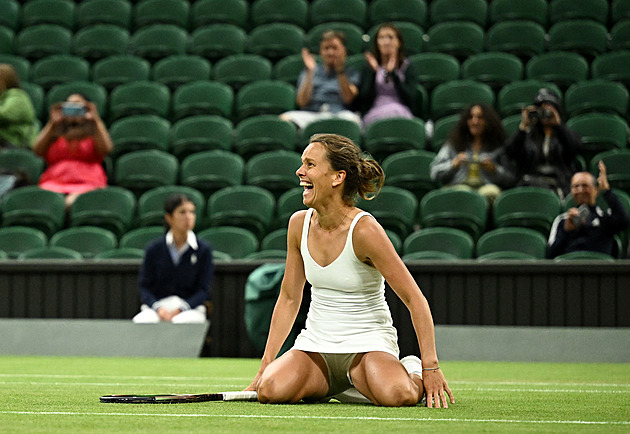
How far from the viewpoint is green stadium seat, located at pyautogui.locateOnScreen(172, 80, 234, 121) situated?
10.2m

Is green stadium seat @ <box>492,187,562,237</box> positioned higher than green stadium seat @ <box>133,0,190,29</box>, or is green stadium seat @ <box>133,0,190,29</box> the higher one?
green stadium seat @ <box>133,0,190,29</box>

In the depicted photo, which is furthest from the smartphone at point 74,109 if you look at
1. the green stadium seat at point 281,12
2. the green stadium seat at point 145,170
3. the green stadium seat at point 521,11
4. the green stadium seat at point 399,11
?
the green stadium seat at point 521,11

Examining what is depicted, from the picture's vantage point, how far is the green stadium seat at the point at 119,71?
10.9 metres

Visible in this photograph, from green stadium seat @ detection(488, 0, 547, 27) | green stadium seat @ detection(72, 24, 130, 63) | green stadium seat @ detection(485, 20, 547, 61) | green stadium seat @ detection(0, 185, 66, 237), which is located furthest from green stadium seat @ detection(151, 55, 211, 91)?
green stadium seat @ detection(488, 0, 547, 27)

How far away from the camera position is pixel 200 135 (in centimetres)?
974

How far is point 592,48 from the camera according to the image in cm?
1034

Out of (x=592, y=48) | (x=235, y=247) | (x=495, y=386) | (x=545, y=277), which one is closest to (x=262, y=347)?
(x=235, y=247)

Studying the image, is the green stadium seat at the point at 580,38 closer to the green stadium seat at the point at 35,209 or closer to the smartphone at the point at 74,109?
the smartphone at the point at 74,109

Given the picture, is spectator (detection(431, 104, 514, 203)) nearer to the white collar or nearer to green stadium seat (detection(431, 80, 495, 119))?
green stadium seat (detection(431, 80, 495, 119))

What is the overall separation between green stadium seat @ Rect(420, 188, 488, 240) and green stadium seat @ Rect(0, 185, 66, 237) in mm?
3090

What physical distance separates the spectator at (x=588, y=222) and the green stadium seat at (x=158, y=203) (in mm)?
2901

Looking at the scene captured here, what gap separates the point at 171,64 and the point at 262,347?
4.56m

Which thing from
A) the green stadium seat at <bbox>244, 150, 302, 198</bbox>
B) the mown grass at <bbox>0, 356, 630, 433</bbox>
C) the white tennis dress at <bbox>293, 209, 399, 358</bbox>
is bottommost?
the mown grass at <bbox>0, 356, 630, 433</bbox>

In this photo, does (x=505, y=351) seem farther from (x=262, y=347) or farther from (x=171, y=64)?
(x=171, y=64)
